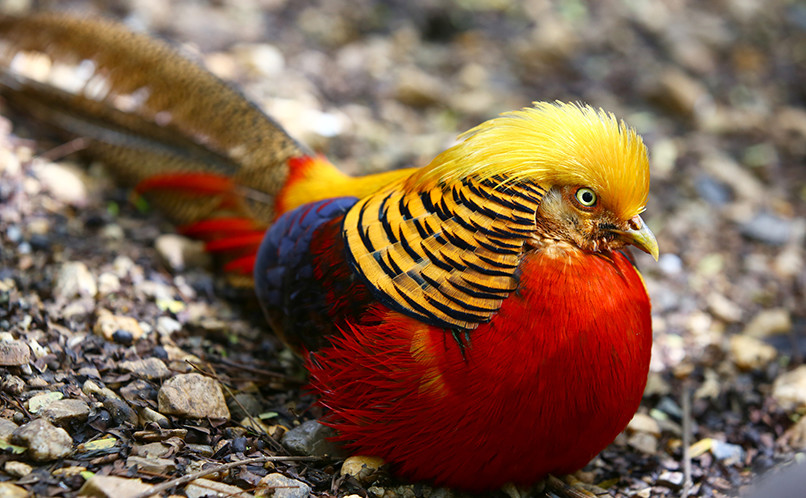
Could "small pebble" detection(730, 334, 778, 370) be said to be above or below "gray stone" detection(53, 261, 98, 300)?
above

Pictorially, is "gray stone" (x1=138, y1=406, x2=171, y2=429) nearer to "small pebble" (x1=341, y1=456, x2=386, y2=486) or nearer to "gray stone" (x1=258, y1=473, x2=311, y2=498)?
"gray stone" (x1=258, y1=473, x2=311, y2=498)

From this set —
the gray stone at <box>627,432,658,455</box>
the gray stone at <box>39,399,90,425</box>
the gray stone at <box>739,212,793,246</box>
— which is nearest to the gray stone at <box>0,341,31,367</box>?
the gray stone at <box>39,399,90,425</box>

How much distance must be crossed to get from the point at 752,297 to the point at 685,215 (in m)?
0.74

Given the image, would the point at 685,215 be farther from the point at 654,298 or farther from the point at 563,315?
the point at 563,315

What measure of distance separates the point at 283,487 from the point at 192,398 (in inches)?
20.3

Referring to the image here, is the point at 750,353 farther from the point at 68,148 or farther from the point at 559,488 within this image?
the point at 68,148

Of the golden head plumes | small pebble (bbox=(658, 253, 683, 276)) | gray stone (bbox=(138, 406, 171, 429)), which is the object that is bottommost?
gray stone (bbox=(138, 406, 171, 429))

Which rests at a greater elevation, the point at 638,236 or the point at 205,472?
the point at 638,236

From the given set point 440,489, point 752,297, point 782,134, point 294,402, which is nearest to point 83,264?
point 294,402

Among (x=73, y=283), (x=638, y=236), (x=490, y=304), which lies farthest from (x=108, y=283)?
(x=638, y=236)

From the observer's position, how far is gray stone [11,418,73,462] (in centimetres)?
212

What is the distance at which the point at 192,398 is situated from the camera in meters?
2.54

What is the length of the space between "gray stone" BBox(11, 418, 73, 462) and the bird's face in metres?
1.59

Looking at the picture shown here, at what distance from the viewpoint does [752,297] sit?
389 centimetres
